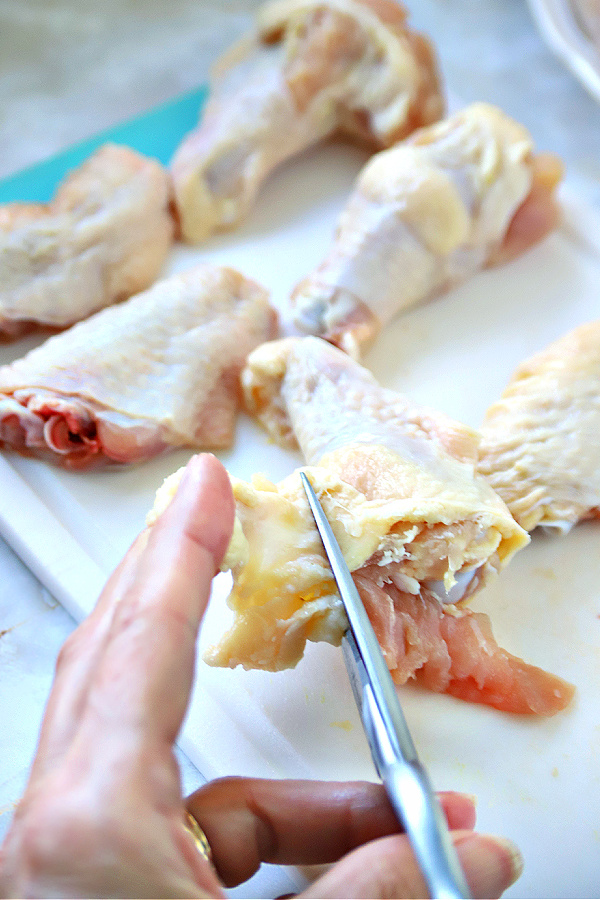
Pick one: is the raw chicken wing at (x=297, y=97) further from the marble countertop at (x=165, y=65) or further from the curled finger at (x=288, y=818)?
the curled finger at (x=288, y=818)

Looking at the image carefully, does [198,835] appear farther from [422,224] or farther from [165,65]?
[165,65]

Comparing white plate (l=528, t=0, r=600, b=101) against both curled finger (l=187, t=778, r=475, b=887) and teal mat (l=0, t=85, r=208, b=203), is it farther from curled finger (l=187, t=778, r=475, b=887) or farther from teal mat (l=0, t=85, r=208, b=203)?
curled finger (l=187, t=778, r=475, b=887)

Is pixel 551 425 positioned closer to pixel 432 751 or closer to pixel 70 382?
pixel 432 751

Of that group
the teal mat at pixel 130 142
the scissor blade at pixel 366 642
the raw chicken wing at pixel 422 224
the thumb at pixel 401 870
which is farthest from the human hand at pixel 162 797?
the teal mat at pixel 130 142

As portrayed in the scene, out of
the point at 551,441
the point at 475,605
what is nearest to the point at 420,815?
the point at 475,605

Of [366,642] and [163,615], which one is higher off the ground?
[163,615]

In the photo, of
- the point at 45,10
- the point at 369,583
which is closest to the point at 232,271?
the point at 369,583
